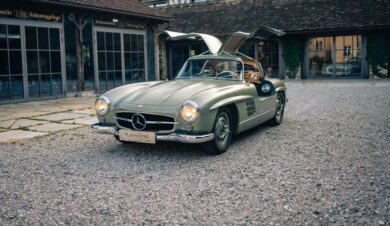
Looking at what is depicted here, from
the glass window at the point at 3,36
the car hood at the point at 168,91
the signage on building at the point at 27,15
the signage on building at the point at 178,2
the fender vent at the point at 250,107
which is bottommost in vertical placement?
the fender vent at the point at 250,107

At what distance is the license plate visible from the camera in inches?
192

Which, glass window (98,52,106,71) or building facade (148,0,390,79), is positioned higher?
building facade (148,0,390,79)

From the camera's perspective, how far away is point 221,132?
17.4 feet

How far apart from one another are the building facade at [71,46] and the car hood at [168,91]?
735cm

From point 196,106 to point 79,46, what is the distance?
10.3 meters

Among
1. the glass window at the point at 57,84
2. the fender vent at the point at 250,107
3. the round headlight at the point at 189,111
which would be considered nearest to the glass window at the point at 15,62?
the glass window at the point at 57,84

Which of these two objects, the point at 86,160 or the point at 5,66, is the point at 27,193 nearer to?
the point at 86,160

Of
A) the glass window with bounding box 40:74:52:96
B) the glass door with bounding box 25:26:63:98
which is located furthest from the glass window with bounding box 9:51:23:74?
→ the glass window with bounding box 40:74:52:96

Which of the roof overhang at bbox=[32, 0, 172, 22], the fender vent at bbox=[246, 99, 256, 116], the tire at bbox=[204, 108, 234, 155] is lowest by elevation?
the tire at bbox=[204, 108, 234, 155]

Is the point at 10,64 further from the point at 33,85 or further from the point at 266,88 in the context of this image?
the point at 266,88

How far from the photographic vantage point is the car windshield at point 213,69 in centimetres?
643

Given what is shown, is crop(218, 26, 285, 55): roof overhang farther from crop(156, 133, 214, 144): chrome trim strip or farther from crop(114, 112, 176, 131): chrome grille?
crop(156, 133, 214, 144): chrome trim strip

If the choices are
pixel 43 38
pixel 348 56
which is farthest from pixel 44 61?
pixel 348 56

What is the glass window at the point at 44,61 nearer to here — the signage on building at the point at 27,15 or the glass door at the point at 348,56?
the signage on building at the point at 27,15
